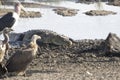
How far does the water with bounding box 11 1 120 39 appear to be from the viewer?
2169cm

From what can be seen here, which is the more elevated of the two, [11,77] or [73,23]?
[11,77]

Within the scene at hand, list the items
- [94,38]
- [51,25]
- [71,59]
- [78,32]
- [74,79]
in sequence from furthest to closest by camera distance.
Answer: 1. [51,25]
2. [78,32]
3. [94,38]
4. [71,59]
5. [74,79]

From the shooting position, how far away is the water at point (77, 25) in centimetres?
2169

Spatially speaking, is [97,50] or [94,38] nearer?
[97,50]

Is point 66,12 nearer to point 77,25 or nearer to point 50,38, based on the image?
point 77,25

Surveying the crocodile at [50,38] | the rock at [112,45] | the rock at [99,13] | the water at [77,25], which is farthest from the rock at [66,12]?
the rock at [112,45]

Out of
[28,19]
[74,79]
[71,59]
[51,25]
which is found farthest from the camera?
[28,19]

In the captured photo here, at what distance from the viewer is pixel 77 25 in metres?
24.0

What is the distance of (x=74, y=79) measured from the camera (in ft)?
40.4

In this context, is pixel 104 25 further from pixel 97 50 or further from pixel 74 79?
pixel 74 79

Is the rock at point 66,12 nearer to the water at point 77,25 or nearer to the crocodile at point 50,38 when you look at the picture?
the water at point 77,25

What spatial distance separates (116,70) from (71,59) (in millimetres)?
2055

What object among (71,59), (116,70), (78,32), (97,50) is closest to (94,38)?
(78,32)

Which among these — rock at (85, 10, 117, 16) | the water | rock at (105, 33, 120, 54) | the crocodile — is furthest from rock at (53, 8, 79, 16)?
rock at (105, 33, 120, 54)
